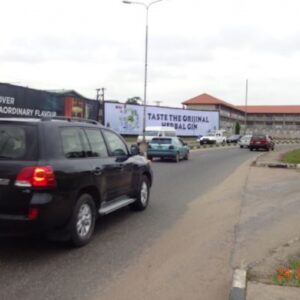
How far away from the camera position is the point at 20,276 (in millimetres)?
5574

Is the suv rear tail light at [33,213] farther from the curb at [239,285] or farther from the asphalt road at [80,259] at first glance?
the curb at [239,285]

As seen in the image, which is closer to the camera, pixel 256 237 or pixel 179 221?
pixel 256 237

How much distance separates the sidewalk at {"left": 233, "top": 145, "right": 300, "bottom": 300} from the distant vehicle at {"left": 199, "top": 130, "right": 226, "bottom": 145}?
4381 centimetres

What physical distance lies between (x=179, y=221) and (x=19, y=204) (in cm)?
355

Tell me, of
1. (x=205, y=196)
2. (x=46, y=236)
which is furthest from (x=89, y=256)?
(x=205, y=196)

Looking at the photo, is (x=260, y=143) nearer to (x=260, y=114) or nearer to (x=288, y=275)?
(x=288, y=275)

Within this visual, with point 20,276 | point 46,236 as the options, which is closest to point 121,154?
point 46,236

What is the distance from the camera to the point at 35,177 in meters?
6.16

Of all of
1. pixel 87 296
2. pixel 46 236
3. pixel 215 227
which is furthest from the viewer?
pixel 215 227

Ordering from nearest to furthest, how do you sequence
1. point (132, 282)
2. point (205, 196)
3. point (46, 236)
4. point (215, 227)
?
1. point (132, 282)
2. point (46, 236)
3. point (215, 227)
4. point (205, 196)

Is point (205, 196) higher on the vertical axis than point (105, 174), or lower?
lower

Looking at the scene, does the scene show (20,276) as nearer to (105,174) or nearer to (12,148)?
(12,148)

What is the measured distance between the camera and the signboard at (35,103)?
2947cm

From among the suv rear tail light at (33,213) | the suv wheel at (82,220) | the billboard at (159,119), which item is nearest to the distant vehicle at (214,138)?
the billboard at (159,119)
